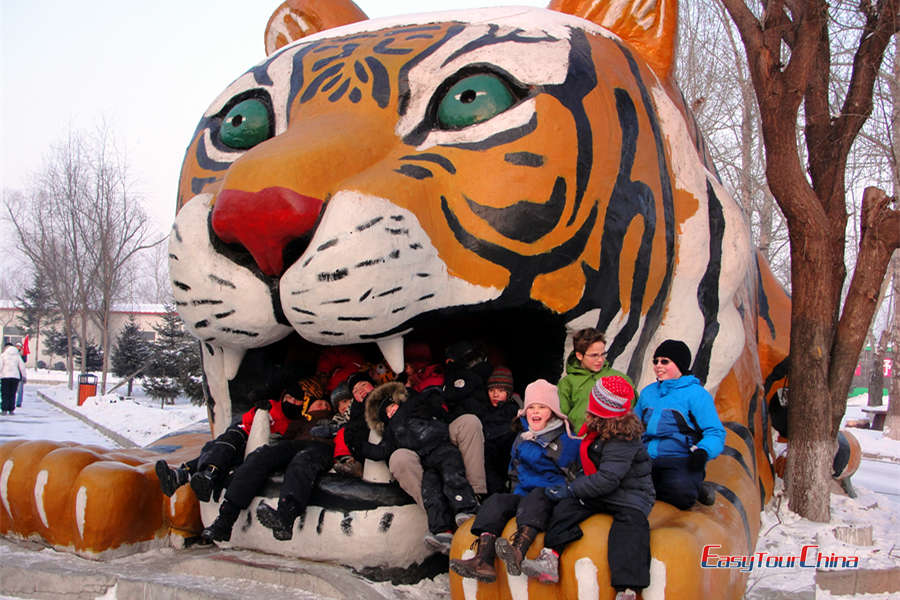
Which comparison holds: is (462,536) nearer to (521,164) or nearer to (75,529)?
(521,164)

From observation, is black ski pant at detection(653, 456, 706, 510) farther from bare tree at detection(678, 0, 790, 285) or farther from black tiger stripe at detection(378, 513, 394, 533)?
bare tree at detection(678, 0, 790, 285)

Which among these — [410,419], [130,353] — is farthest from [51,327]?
[410,419]

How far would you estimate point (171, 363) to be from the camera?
18.4m

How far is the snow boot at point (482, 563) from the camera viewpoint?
104 inches

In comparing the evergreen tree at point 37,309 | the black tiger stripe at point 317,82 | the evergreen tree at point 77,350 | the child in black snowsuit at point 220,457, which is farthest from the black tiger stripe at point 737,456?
the evergreen tree at point 37,309

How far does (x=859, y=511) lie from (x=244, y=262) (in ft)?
14.5

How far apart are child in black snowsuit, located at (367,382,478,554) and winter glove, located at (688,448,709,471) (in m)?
0.82

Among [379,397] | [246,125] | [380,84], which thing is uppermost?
[380,84]

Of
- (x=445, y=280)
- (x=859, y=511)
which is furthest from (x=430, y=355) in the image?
(x=859, y=511)

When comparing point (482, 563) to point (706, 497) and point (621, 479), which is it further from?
point (706, 497)

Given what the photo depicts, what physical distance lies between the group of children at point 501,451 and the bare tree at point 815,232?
2.09 m

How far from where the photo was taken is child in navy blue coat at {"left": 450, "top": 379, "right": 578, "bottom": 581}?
8.61 ft

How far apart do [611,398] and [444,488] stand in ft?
2.66

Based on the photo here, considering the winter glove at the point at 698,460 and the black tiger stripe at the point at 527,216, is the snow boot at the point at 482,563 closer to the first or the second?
the winter glove at the point at 698,460
